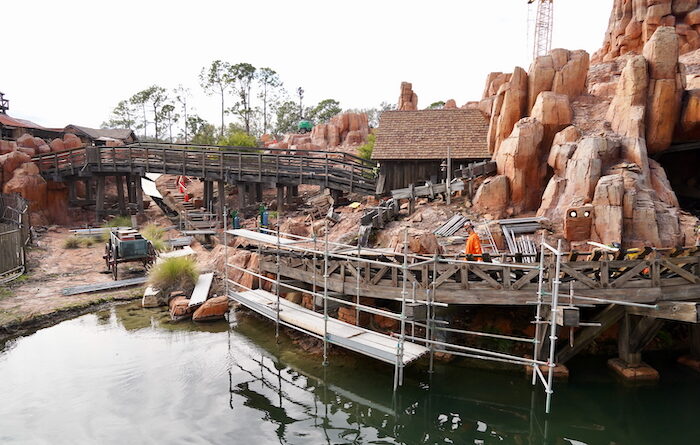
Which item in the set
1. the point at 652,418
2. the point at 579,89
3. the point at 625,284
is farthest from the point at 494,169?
the point at 652,418

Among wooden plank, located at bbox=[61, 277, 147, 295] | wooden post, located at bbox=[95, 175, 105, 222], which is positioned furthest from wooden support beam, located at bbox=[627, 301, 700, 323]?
wooden post, located at bbox=[95, 175, 105, 222]

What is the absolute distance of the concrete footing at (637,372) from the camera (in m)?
9.55

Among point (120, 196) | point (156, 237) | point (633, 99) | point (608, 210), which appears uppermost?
point (633, 99)

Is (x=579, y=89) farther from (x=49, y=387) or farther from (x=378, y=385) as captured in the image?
(x=49, y=387)

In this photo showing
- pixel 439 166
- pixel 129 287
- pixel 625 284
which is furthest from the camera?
pixel 439 166

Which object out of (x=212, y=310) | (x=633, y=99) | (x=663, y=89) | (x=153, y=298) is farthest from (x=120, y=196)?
(x=663, y=89)

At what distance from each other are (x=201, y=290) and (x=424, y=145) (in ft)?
41.7

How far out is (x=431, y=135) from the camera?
22094 mm

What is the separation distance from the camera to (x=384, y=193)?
21828 mm

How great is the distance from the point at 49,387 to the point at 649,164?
18890mm

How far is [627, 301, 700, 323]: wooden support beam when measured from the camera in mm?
8055

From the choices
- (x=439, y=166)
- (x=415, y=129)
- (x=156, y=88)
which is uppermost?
(x=156, y=88)

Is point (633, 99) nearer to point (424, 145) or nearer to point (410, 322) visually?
point (424, 145)

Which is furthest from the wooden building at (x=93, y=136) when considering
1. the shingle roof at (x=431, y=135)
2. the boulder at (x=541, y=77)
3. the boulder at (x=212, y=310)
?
the boulder at (x=541, y=77)
